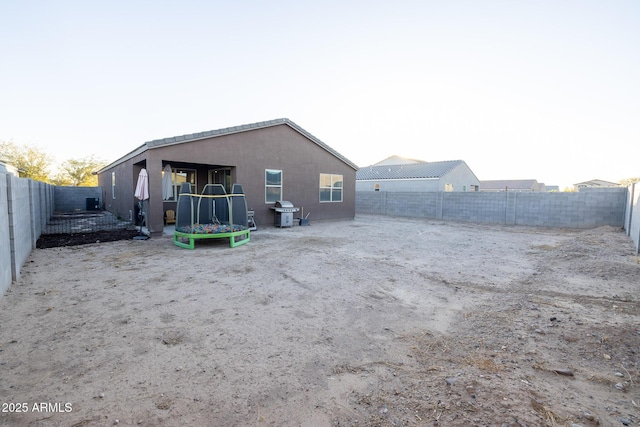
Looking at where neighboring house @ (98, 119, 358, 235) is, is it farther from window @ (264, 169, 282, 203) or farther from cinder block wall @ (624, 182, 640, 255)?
cinder block wall @ (624, 182, 640, 255)

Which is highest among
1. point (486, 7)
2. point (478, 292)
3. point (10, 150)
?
point (486, 7)

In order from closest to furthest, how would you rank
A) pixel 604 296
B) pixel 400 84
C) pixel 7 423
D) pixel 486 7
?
pixel 7 423
pixel 604 296
pixel 486 7
pixel 400 84

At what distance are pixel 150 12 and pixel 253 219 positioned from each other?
8.00 m

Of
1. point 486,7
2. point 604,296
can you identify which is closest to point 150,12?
point 486,7

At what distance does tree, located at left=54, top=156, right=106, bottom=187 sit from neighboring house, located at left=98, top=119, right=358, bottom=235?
19.8 metres

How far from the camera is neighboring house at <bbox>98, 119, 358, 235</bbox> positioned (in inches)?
349

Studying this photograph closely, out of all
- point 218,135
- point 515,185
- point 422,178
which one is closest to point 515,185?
point 515,185

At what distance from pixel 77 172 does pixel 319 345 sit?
37189 millimetres

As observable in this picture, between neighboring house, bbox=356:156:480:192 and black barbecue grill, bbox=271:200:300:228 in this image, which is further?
neighboring house, bbox=356:156:480:192

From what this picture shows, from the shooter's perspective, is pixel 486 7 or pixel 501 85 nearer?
pixel 486 7

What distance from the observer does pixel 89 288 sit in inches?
163

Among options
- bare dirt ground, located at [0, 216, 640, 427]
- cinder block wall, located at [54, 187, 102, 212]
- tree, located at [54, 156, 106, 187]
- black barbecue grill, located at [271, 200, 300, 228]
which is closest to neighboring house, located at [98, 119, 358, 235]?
black barbecue grill, located at [271, 200, 300, 228]

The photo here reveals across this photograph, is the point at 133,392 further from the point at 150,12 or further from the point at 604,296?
the point at 150,12

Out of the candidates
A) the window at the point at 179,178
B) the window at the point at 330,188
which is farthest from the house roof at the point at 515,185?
the window at the point at 179,178
